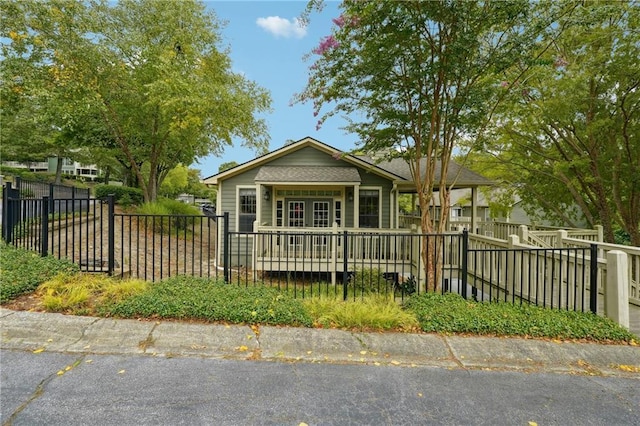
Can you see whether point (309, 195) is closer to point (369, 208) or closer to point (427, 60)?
point (369, 208)

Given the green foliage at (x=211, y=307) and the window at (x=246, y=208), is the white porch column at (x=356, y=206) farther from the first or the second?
the green foliage at (x=211, y=307)

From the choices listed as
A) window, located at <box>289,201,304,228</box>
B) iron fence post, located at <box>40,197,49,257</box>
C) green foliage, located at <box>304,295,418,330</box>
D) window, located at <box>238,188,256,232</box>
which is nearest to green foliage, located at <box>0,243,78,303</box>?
iron fence post, located at <box>40,197,49,257</box>

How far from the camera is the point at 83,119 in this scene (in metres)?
14.5

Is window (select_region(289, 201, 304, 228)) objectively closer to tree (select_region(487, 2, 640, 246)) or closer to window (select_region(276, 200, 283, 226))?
window (select_region(276, 200, 283, 226))

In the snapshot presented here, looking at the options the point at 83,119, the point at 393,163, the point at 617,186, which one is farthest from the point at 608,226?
the point at 83,119

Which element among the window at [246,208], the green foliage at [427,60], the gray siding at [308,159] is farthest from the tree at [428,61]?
the window at [246,208]

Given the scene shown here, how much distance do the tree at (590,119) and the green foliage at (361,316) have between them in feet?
17.8

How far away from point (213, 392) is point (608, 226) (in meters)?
14.4

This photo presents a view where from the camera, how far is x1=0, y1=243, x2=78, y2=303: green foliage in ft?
15.1

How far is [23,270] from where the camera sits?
5.07 metres

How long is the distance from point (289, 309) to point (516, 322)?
3.21 meters

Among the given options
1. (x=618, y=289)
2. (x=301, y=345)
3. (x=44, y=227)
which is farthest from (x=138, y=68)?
(x=618, y=289)

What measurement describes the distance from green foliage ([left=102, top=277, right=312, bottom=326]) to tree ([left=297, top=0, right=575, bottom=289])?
311cm

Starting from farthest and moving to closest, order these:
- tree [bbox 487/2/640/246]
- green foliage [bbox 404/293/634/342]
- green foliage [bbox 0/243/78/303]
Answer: tree [bbox 487/2/640/246], green foliage [bbox 0/243/78/303], green foliage [bbox 404/293/634/342]
